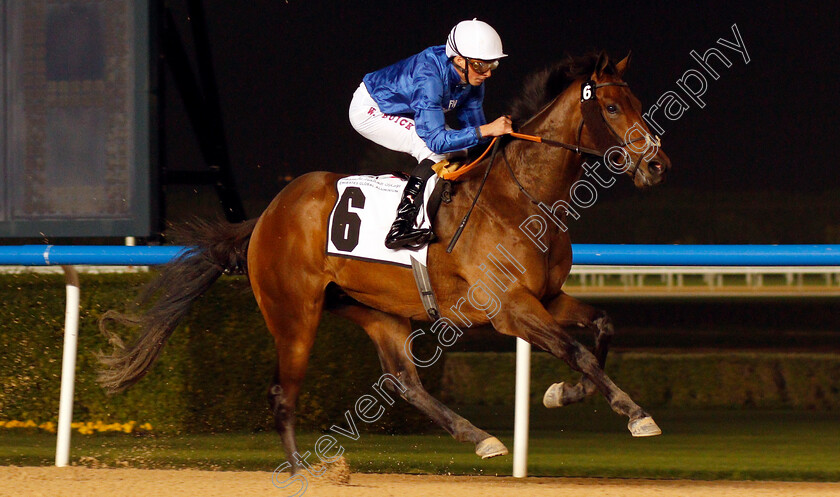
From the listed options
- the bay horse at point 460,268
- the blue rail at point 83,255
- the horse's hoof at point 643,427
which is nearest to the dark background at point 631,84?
the blue rail at point 83,255

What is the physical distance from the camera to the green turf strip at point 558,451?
3350mm

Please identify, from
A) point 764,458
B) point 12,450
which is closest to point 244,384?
point 12,450

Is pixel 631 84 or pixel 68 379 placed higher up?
pixel 631 84

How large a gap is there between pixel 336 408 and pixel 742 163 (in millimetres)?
10938

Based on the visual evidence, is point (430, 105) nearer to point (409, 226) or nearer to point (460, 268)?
point (409, 226)

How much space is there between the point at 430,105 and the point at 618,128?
546 mm

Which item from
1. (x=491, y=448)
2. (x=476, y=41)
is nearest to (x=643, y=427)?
(x=491, y=448)

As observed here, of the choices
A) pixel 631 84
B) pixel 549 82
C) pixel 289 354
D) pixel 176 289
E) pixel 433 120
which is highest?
pixel 631 84

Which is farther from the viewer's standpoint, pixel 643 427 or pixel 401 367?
pixel 401 367

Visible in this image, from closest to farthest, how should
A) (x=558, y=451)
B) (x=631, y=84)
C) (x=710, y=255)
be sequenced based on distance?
(x=710, y=255)
(x=558, y=451)
(x=631, y=84)

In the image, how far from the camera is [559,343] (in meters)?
2.67

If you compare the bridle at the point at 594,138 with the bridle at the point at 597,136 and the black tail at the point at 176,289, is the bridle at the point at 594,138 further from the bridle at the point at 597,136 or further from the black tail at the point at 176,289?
the black tail at the point at 176,289

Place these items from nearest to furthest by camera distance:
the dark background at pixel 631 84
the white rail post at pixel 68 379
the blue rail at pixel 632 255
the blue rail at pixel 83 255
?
the blue rail at pixel 632 255 → the white rail post at pixel 68 379 → the blue rail at pixel 83 255 → the dark background at pixel 631 84

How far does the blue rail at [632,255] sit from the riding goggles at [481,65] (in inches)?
25.7
